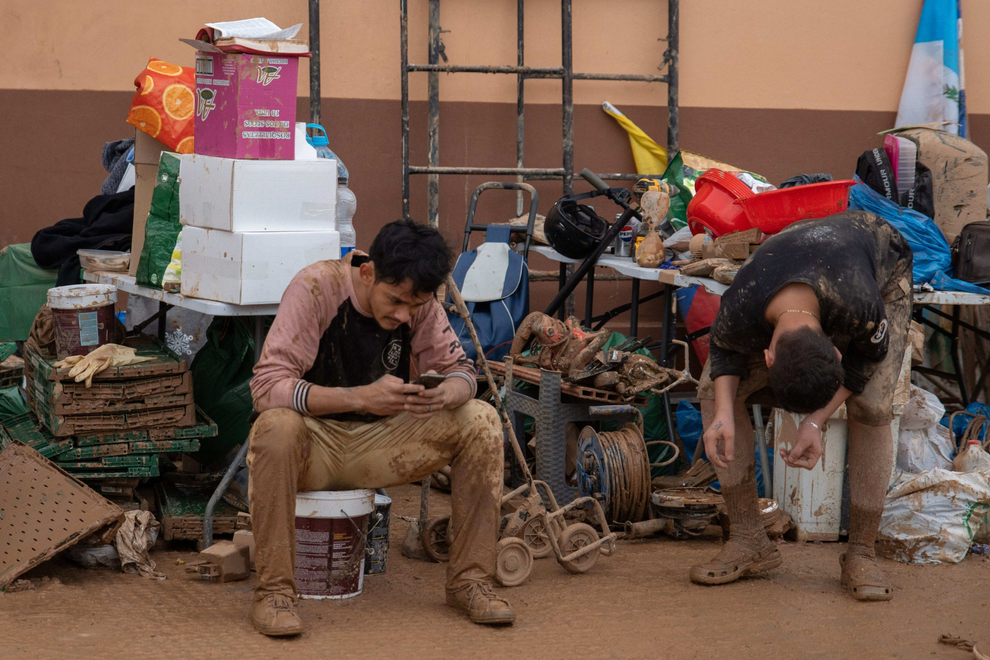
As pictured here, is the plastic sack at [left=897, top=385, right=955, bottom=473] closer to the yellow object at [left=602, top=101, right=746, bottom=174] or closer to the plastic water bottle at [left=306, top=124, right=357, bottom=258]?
the yellow object at [left=602, top=101, right=746, bottom=174]

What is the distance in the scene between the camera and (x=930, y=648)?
125 inches

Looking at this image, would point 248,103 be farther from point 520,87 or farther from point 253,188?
point 520,87

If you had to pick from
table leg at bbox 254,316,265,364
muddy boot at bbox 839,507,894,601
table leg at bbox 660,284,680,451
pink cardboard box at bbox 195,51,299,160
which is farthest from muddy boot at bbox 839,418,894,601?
pink cardboard box at bbox 195,51,299,160

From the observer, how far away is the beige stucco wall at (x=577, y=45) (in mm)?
5980

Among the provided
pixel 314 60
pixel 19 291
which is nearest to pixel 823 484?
pixel 314 60

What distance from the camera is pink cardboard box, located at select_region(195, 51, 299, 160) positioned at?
149 inches

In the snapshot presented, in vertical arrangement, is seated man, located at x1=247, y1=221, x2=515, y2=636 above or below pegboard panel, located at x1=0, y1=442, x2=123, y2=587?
above

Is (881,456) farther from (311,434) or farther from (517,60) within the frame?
(517,60)

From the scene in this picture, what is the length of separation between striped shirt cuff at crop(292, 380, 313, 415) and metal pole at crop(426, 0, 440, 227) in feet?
9.96

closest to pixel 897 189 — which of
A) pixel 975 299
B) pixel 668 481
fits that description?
pixel 975 299

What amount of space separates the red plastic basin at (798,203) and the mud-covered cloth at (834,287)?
0.93 meters

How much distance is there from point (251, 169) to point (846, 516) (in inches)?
114

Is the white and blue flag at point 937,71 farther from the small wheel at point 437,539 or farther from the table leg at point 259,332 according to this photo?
the table leg at point 259,332

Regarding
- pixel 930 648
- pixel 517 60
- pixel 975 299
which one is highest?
pixel 517 60
